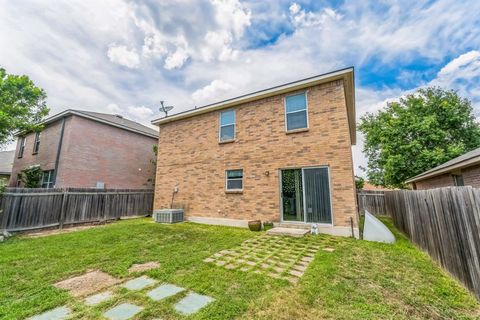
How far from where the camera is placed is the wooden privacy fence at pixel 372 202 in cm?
1408

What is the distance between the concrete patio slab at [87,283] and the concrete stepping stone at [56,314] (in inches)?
14.0

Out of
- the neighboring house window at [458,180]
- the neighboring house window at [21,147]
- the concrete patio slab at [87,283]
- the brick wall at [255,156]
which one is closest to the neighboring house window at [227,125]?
the brick wall at [255,156]

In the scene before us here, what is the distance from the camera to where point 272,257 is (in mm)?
4551

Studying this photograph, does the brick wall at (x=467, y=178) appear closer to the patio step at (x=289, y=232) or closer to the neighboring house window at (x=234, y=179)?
the patio step at (x=289, y=232)

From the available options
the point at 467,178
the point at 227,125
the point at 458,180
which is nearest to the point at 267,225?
the point at 227,125

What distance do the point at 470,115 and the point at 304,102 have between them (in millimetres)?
22140

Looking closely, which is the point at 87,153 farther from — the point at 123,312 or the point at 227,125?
the point at 123,312

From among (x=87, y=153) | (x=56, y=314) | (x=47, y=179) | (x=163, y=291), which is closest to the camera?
(x=56, y=314)

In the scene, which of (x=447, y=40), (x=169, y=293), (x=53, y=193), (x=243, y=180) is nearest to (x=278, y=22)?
(x=243, y=180)

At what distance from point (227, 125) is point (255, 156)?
7.60 ft

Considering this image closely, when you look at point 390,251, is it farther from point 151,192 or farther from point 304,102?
point 151,192

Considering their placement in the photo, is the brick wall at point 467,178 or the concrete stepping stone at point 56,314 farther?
the brick wall at point 467,178

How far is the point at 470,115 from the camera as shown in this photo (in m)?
18.9

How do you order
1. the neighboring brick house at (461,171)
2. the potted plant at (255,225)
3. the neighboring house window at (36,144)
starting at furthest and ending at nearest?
1. the neighboring house window at (36,144)
2. the potted plant at (255,225)
3. the neighboring brick house at (461,171)
